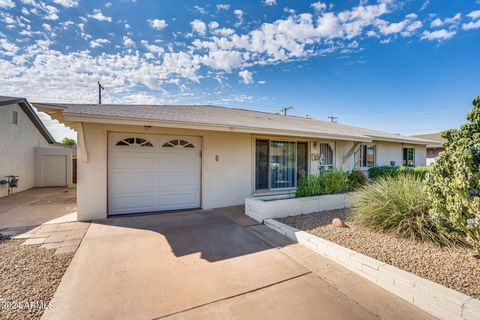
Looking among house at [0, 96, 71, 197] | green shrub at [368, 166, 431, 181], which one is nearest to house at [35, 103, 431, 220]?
green shrub at [368, 166, 431, 181]

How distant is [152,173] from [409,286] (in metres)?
6.41

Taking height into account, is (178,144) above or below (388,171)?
above

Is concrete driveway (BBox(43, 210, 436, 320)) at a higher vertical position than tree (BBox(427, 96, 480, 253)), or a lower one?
lower

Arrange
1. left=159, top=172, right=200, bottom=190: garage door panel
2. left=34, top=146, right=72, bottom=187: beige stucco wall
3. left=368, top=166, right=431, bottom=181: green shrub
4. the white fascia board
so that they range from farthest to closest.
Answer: left=34, top=146, right=72, bottom=187: beige stucco wall
left=368, top=166, right=431, bottom=181: green shrub
left=159, top=172, right=200, bottom=190: garage door panel
the white fascia board

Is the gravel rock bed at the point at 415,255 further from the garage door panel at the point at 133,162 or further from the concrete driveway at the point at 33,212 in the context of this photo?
the concrete driveway at the point at 33,212

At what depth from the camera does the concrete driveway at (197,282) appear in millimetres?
2484

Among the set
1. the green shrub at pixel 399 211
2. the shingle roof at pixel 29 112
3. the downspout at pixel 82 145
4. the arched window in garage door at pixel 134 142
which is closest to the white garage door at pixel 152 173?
the arched window in garage door at pixel 134 142

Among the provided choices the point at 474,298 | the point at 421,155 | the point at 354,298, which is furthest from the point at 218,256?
the point at 421,155

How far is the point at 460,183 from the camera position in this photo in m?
3.12

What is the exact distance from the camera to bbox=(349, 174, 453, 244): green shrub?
4.15 m

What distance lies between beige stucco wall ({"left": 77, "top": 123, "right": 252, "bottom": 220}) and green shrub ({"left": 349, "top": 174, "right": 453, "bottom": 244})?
394 cm

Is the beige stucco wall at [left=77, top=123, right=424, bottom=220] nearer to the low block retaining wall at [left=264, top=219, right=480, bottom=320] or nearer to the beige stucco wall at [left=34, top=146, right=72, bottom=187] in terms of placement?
the low block retaining wall at [left=264, top=219, right=480, bottom=320]

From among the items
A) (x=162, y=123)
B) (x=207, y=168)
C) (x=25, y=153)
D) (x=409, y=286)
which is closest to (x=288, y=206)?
(x=207, y=168)

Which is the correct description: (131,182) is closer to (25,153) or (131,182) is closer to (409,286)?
(409,286)
